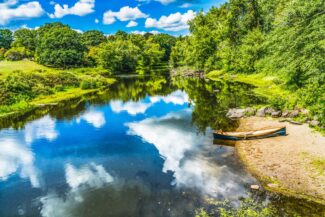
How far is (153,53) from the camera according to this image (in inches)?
6009

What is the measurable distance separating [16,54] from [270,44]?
350ft

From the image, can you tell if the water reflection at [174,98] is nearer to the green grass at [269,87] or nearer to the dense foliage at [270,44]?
the green grass at [269,87]

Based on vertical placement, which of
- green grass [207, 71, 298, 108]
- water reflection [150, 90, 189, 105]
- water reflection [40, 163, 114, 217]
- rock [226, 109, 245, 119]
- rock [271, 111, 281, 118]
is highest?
green grass [207, 71, 298, 108]

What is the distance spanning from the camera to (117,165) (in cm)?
2408

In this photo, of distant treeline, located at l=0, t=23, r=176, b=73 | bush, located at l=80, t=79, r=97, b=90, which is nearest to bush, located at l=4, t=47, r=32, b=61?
distant treeline, located at l=0, t=23, r=176, b=73

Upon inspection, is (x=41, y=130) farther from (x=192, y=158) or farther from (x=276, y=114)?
(x=276, y=114)

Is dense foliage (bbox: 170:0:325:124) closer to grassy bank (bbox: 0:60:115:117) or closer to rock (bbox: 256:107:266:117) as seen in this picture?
rock (bbox: 256:107:266:117)

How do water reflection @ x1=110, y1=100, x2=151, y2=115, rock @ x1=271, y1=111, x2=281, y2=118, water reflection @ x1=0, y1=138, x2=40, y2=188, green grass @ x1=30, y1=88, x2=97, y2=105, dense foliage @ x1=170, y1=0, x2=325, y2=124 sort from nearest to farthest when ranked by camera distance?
water reflection @ x1=0, y1=138, x2=40, y2=188, dense foliage @ x1=170, y1=0, x2=325, y2=124, rock @ x1=271, y1=111, x2=281, y2=118, water reflection @ x1=110, y1=100, x2=151, y2=115, green grass @ x1=30, y1=88, x2=97, y2=105

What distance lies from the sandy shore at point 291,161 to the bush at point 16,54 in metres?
113

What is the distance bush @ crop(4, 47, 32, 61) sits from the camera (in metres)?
111

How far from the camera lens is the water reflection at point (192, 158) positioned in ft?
62.6

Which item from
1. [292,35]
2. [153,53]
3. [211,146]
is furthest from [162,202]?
[153,53]

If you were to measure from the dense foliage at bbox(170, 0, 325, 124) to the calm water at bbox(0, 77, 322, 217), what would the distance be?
32.6 feet

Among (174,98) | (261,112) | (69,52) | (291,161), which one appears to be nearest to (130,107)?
(174,98)
